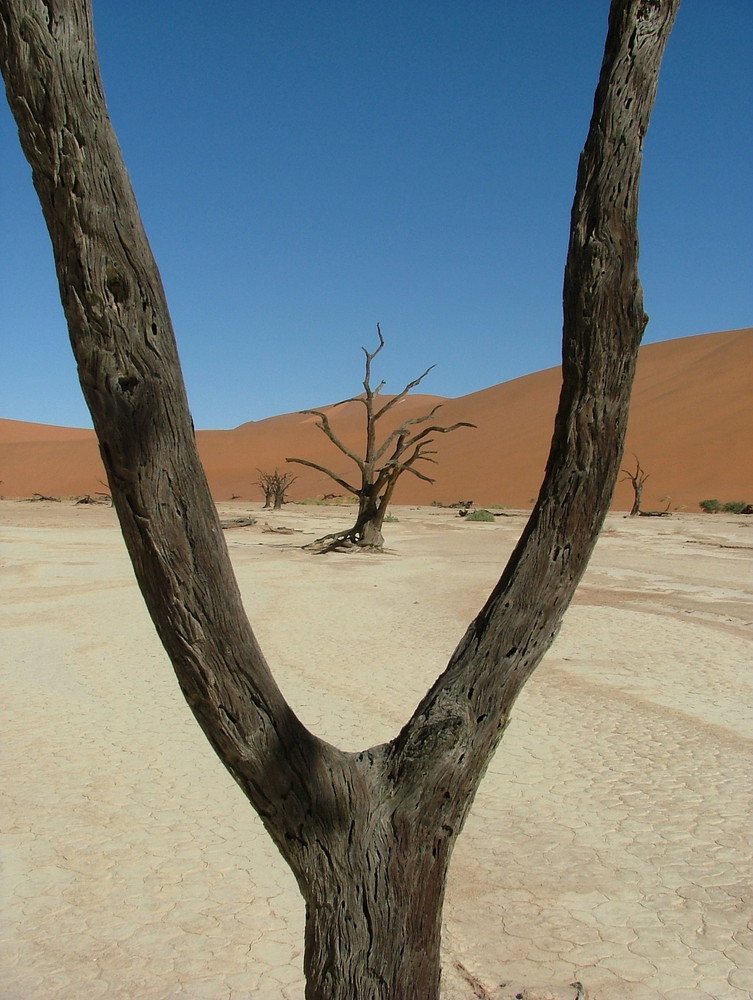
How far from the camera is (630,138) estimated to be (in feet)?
7.52

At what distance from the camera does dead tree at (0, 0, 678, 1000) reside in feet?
6.48

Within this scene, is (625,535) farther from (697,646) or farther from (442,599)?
(697,646)

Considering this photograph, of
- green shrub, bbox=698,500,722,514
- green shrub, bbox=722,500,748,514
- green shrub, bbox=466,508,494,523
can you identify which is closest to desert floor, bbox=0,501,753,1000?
green shrub, bbox=466,508,494,523

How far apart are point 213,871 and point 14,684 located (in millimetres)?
3935

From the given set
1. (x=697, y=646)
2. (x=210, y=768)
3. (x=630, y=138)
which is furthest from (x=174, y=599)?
(x=697, y=646)

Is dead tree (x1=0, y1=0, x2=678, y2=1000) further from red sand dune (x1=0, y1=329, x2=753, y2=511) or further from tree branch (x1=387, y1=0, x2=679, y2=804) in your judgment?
red sand dune (x1=0, y1=329, x2=753, y2=511)

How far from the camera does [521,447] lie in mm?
66375

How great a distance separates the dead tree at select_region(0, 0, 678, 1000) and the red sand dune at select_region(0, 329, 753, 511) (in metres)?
34.8

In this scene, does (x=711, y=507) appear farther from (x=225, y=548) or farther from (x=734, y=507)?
(x=225, y=548)

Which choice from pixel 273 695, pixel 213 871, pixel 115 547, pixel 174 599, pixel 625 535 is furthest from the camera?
pixel 625 535

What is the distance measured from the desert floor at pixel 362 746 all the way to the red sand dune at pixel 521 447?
2836 centimetres

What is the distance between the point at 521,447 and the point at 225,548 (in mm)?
65110

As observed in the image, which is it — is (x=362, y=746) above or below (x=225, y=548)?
below

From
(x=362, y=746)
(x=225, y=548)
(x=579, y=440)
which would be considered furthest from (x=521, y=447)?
(x=225, y=548)
